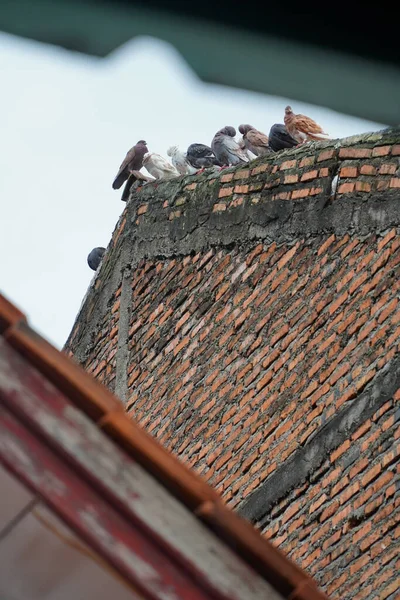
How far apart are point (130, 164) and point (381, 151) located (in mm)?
4527

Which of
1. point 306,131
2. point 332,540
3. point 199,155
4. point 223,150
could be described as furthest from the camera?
point 199,155

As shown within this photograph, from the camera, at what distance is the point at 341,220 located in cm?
637

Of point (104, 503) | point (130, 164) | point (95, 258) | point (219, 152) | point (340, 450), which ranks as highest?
point (219, 152)

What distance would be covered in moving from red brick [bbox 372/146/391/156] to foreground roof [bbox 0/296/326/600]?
4.36 metres

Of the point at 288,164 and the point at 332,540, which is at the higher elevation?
the point at 288,164

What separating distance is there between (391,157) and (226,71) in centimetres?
527

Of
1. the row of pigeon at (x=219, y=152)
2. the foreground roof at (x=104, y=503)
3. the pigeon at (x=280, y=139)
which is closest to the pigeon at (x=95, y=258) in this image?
the row of pigeon at (x=219, y=152)

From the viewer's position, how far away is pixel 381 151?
6.16m

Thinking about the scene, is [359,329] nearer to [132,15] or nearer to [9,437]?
[9,437]

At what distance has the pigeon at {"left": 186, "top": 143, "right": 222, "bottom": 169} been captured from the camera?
10.3 m

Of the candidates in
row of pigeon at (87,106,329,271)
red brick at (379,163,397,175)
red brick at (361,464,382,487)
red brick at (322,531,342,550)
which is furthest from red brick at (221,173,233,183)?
red brick at (322,531,342,550)

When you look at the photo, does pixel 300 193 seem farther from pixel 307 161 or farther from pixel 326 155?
pixel 326 155

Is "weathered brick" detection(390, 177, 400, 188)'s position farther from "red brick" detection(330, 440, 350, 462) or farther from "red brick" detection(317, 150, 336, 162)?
"red brick" detection(330, 440, 350, 462)

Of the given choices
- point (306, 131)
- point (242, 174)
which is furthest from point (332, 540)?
point (306, 131)
